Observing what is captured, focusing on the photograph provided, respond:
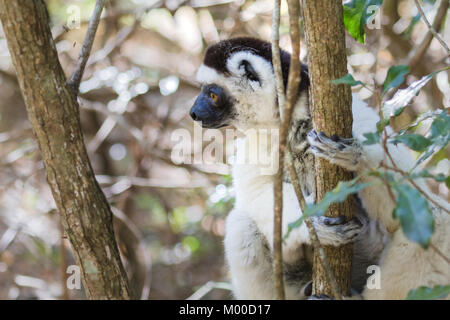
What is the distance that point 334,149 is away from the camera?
2328 millimetres

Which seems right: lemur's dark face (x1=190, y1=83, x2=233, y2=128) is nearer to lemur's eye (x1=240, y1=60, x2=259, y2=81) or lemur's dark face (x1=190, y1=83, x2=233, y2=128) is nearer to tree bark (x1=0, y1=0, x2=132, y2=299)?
lemur's eye (x1=240, y1=60, x2=259, y2=81)

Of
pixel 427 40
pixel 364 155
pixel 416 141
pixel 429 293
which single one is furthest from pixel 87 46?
pixel 427 40

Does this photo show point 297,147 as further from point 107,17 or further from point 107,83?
point 107,17

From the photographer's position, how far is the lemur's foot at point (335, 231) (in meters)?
2.43

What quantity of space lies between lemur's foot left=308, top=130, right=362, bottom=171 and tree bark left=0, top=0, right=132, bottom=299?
1.07 metres

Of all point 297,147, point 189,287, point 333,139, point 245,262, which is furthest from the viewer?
point 189,287

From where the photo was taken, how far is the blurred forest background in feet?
16.8

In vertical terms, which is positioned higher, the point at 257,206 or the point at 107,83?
the point at 107,83

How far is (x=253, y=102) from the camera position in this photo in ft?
10.4

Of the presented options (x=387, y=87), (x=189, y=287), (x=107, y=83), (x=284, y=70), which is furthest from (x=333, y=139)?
(x=189, y=287)

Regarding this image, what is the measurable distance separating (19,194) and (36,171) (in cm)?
59

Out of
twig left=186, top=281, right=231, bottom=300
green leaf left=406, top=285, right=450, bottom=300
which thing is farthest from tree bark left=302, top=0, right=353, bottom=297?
twig left=186, top=281, right=231, bottom=300

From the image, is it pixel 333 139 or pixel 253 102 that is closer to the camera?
pixel 333 139
